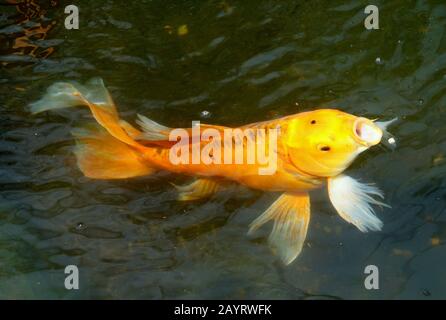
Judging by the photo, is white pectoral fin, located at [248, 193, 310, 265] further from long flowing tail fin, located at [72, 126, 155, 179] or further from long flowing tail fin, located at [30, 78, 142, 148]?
long flowing tail fin, located at [30, 78, 142, 148]

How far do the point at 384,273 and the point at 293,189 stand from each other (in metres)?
0.74

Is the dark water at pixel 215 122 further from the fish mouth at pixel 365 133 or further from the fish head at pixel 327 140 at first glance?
the fish mouth at pixel 365 133

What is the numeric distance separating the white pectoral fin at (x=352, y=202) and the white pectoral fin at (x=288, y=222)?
20cm

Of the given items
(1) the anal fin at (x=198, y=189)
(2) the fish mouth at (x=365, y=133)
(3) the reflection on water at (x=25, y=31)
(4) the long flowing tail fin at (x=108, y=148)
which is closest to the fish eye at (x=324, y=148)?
(2) the fish mouth at (x=365, y=133)

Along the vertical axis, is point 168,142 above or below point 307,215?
above

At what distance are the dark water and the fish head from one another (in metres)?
0.58

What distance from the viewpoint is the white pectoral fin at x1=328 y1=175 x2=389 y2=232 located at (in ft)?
10.8

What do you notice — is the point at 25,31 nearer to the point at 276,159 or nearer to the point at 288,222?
the point at 276,159

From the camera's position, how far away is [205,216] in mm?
3701

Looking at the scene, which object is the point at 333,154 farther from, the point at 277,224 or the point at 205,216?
the point at 205,216

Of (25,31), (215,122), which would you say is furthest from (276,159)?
(25,31)

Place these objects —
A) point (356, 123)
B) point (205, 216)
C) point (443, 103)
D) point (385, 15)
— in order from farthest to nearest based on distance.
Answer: point (385, 15)
point (443, 103)
point (205, 216)
point (356, 123)

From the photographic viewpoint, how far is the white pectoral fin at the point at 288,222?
338cm
